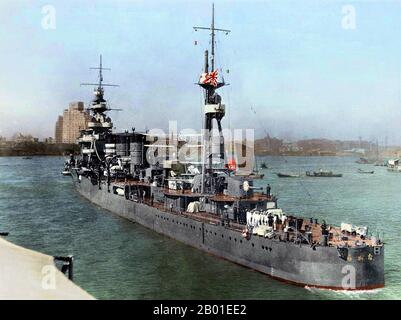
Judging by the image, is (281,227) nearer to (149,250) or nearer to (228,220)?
(228,220)

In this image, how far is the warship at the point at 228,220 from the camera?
26.0 metres

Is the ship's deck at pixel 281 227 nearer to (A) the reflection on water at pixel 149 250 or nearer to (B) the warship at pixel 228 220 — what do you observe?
(B) the warship at pixel 228 220

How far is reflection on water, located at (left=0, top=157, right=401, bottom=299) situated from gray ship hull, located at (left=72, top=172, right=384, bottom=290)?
0.51m

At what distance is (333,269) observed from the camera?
25.8m

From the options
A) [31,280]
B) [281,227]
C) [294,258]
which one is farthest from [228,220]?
[31,280]

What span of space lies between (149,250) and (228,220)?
7184 millimetres

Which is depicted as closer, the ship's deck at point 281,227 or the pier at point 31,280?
the pier at point 31,280

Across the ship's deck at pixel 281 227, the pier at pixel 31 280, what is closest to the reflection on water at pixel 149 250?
the ship's deck at pixel 281 227

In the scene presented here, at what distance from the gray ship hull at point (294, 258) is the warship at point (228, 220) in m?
0.05

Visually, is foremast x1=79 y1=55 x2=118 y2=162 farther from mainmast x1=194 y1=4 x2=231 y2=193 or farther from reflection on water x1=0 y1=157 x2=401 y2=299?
mainmast x1=194 y1=4 x2=231 y2=193


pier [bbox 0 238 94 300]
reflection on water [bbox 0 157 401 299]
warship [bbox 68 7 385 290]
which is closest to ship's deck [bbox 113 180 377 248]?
warship [bbox 68 7 385 290]

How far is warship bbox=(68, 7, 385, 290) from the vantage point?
2598cm
